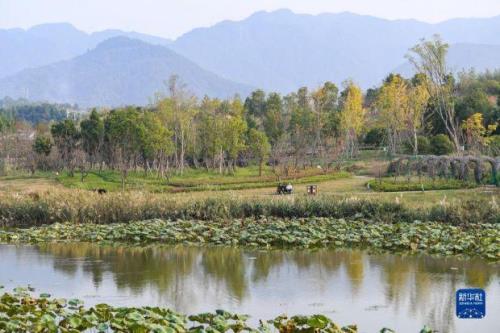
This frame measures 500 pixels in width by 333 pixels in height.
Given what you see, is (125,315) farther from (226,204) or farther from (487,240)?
(226,204)

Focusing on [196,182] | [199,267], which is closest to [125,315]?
[199,267]

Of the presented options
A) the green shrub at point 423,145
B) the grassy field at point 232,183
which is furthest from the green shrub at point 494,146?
the grassy field at point 232,183

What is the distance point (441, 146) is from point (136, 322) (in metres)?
33.0

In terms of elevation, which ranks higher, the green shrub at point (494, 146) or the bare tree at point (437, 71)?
the bare tree at point (437, 71)

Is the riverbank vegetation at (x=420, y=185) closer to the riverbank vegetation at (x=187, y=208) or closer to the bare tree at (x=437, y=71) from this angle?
the riverbank vegetation at (x=187, y=208)

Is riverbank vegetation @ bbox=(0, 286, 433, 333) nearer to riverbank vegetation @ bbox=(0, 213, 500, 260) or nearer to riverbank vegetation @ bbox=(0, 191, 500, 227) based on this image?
riverbank vegetation @ bbox=(0, 213, 500, 260)

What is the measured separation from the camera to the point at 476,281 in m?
13.8

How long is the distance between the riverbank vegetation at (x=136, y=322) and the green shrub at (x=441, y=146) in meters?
31.0

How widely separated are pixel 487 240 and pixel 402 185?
1304 cm

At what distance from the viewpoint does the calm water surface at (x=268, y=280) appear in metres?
11.7

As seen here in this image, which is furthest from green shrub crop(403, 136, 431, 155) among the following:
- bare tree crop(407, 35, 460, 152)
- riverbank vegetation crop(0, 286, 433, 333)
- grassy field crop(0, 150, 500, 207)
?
riverbank vegetation crop(0, 286, 433, 333)

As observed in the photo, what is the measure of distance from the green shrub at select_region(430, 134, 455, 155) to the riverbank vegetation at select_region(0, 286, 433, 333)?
102 ft

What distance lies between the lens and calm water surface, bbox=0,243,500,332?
11.7 m

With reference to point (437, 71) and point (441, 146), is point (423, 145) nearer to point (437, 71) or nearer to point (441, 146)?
point (441, 146)
